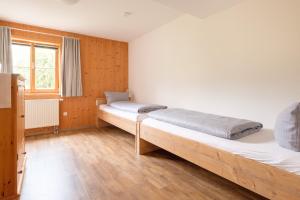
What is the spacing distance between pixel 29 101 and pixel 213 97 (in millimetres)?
3382

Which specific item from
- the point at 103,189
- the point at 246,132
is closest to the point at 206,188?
the point at 246,132

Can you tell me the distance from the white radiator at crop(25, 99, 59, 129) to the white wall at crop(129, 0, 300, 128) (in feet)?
7.35

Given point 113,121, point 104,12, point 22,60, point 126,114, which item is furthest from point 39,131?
point 104,12

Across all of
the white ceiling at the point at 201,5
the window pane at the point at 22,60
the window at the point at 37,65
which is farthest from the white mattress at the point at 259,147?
the window pane at the point at 22,60

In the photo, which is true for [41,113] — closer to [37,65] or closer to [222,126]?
[37,65]

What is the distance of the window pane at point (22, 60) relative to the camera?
137 inches

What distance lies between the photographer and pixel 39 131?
12.3 ft

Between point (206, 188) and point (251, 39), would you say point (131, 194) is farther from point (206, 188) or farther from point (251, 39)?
point (251, 39)

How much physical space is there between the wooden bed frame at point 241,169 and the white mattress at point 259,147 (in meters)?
0.03

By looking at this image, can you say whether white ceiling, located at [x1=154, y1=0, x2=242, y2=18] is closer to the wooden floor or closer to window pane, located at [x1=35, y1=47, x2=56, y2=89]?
the wooden floor

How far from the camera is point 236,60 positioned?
233 cm

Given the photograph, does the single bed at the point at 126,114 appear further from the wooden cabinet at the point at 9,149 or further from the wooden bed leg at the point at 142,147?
the wooden cabinet at the point at 9,149

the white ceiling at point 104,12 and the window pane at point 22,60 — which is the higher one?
the white ceiling at point 104,12

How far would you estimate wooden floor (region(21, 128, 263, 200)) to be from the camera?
1669 mm
